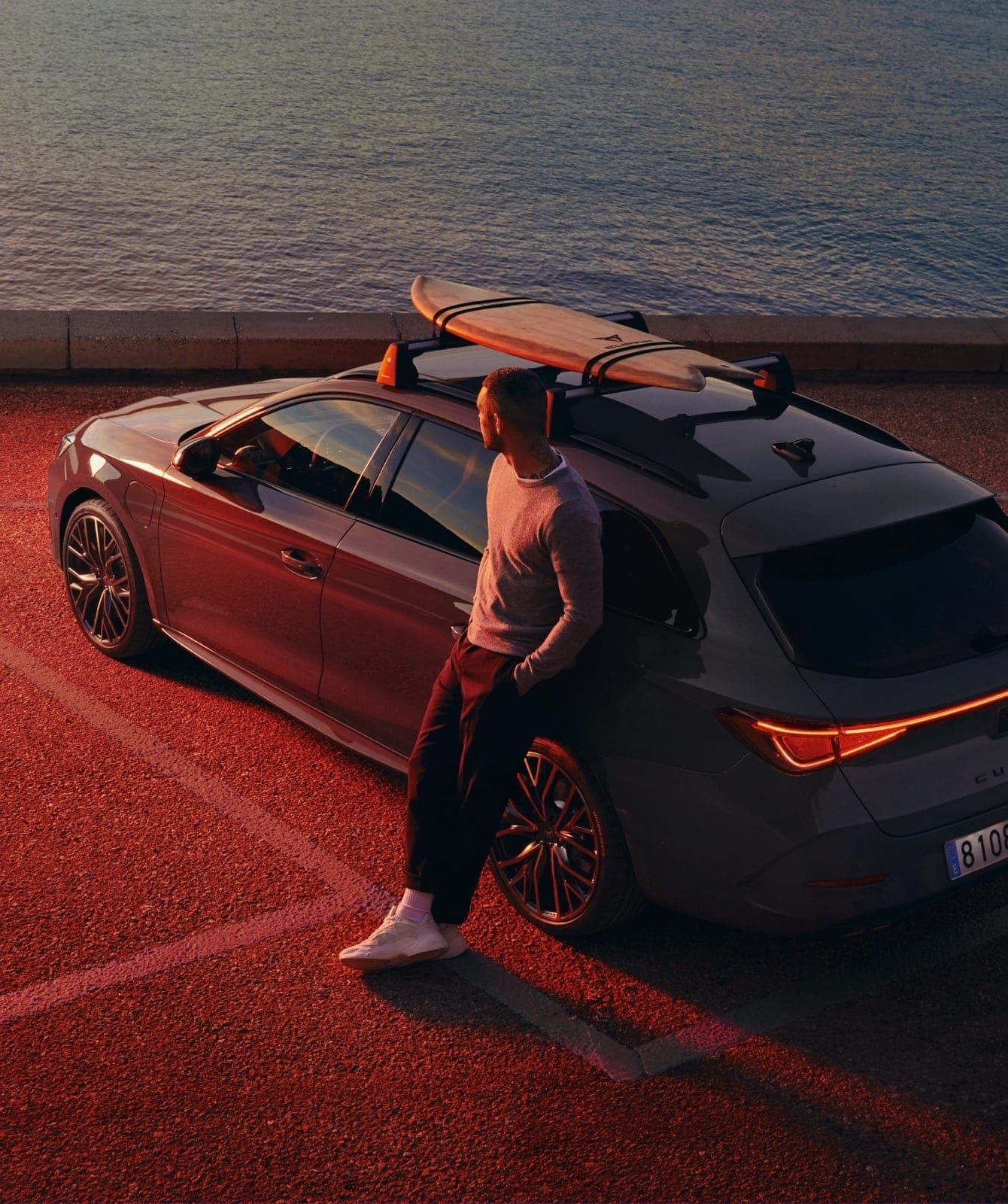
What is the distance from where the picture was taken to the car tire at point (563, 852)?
436cm

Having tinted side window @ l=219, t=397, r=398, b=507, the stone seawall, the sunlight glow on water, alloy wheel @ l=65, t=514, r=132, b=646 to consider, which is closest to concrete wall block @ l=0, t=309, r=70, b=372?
the stone seawall

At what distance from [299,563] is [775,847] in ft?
7.17

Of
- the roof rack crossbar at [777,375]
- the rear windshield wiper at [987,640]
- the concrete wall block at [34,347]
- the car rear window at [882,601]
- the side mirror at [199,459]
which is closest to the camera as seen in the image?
the car rear window at [882,601]

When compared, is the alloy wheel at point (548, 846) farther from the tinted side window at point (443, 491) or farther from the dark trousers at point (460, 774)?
the tinted side window at point (443, 491)

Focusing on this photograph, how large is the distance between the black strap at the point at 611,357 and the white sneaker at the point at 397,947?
184 centimetres

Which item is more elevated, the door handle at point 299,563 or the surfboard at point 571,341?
the surfboard at point 571,341

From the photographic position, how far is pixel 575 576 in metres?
4.05

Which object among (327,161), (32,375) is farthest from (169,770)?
(327,161)

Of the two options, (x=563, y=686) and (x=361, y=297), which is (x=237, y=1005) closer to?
(x=563, y=686)

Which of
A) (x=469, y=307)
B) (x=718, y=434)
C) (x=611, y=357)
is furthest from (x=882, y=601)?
(x=469, y=307)

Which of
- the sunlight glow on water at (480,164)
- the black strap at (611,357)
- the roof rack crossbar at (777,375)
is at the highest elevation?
the black strap at (611,357)

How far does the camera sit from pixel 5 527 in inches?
315

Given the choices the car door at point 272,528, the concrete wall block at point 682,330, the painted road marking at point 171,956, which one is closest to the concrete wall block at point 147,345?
the concrete wall block at point 682,330

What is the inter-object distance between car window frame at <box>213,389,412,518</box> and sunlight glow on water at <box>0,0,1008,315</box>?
15358 mm
